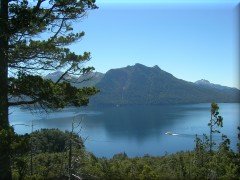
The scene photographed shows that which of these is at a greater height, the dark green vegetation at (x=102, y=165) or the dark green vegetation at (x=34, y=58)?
the dark green vegetation at (x=34, y=58)

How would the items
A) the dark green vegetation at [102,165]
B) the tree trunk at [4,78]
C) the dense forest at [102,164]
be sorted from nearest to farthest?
the tree trunk at [4,78] → the dense forest at [102,164] → the dark green vegetation at [102,165]

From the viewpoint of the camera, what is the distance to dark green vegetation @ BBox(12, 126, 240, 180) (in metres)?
12.3

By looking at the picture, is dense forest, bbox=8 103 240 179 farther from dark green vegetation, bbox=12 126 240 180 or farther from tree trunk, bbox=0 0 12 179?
tree trunk, bbox=0 0 12 179

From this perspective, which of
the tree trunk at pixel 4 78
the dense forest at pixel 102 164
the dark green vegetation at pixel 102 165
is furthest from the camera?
the dark green vegetation at pixel 102 165

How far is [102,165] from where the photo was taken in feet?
119

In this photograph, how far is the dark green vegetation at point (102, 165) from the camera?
40.4 ft

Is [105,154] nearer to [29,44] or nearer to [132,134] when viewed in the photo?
[132,134]

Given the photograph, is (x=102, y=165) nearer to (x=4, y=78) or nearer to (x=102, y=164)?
(x=102, y=164)

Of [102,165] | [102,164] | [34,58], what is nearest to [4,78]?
[34,58]

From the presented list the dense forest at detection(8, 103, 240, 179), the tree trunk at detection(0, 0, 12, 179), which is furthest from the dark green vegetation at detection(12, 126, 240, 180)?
the tree trunk at detection(0, 0, 12, 179)

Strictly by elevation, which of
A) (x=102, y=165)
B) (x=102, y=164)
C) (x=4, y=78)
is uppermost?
(x=4, y=78)

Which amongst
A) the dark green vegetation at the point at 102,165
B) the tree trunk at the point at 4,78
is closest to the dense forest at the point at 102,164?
the dark green vegetation at the point at 102,165

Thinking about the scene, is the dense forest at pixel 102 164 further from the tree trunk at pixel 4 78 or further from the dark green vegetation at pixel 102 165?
the tree trunk at pixel 4 78

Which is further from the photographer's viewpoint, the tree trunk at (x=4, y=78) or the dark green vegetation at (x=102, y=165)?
the dark green vegetation at (x=102, y=165)
